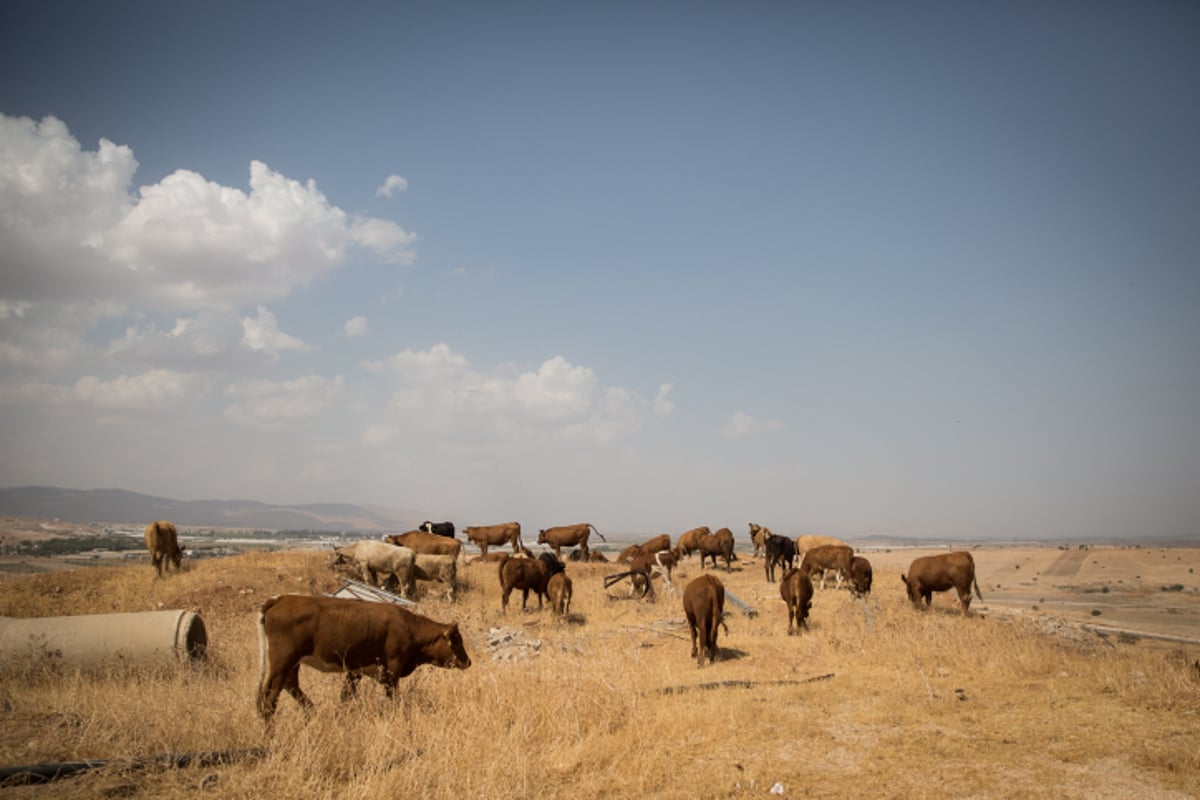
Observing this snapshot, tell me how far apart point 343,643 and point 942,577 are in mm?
17977

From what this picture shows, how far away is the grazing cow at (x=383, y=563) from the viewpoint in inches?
845

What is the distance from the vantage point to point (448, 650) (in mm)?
8594

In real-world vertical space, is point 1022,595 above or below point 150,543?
below

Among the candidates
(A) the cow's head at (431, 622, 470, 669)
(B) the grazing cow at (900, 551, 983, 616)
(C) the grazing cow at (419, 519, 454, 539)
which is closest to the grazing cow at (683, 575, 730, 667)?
(A) the cow's head at (431, 622, 470, 669)

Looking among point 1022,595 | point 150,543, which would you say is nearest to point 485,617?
point 150,543

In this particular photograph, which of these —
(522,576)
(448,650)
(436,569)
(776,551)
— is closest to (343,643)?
(448,650)

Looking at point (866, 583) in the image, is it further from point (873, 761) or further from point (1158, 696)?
point (873, 761)

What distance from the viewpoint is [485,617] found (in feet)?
63.6

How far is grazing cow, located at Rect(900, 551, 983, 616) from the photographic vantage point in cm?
1900

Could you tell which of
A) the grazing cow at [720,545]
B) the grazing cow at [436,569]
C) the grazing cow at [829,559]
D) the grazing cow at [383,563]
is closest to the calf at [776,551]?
the grazing cow at [829,559]

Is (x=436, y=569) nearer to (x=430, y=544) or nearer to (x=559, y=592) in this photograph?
(x=430, y=544)

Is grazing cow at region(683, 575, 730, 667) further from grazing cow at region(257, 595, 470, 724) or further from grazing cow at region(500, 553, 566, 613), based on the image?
grazing cow at region(500, 553, 566, 613)

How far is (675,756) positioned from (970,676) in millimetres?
6749

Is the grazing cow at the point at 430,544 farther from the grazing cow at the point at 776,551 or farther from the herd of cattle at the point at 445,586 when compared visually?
the grazing cow at the point at 776,551
